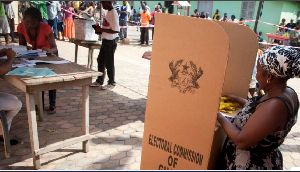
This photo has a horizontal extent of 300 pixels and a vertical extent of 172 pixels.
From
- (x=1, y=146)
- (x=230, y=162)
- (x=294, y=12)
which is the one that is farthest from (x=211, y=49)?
(x=294, y=12)

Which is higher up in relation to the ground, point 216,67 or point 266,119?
point 216,67

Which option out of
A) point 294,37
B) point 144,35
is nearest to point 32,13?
point 144,35

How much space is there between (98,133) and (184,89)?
245 cm

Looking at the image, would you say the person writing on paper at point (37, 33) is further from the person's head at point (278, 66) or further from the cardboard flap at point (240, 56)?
the person's head at point (278, 66)

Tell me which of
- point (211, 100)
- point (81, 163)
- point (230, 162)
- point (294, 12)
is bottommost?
point (81, 163)

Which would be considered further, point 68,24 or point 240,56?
point 68,24

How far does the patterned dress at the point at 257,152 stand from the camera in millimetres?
1475

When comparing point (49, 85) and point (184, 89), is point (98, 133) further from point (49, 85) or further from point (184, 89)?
point (184, 89)

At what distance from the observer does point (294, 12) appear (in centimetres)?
1766

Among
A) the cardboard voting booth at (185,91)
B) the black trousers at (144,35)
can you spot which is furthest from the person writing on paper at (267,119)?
the black trousers at (144,35)

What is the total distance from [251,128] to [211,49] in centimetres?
51

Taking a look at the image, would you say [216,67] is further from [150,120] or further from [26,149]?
[26,149]

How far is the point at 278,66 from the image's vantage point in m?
1.35

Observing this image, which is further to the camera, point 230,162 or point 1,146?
point 1,146
